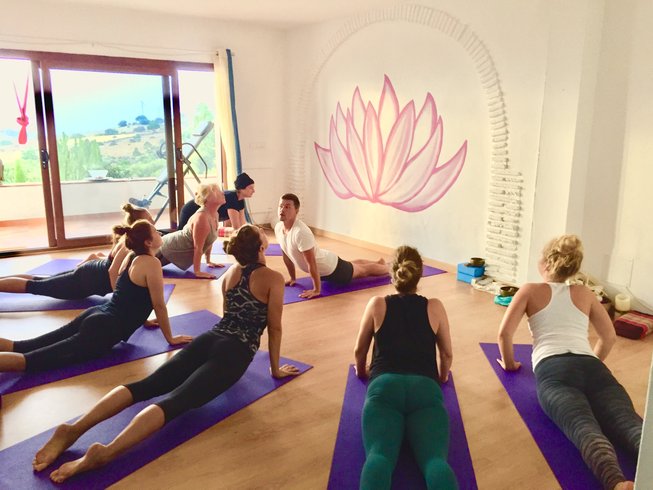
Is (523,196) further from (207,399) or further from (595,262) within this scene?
(207,399)

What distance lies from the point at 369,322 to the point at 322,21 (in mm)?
4846

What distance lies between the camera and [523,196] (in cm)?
417

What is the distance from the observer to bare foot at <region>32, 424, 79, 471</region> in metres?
1.92

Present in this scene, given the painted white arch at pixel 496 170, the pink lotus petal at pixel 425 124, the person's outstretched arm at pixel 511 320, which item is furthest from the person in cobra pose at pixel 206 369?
the pink lotus petal at pixel 425 124

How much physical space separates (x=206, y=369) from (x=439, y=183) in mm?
3350

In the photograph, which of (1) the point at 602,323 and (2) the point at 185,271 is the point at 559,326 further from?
(2) the point at 185,271

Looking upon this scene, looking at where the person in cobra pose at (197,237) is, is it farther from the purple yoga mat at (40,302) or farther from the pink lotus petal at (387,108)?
the pink lotus petal at (387,108)

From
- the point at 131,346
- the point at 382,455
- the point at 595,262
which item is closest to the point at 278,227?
the point at 131,346

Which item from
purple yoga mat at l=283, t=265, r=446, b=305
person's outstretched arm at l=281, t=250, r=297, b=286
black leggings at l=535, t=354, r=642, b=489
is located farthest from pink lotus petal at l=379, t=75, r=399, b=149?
black leggings at l=535, t=354, r=642, b=489

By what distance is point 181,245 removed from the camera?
4504 mm

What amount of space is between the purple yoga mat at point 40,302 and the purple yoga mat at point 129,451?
5.53ft

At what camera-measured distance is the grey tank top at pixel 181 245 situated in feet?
14.8

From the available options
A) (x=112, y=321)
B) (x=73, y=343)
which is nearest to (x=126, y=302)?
(x=112, y=321)

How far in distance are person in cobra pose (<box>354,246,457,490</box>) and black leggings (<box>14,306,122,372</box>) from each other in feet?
4.25
